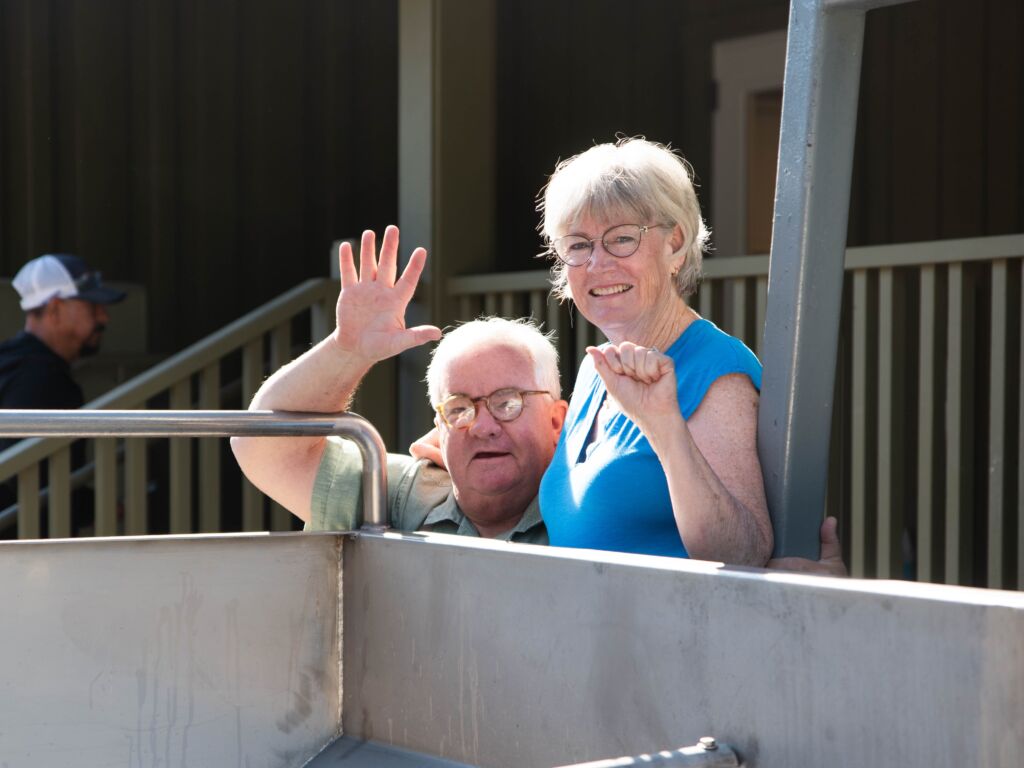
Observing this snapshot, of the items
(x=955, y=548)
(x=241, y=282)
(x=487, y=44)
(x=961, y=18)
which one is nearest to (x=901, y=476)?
(x=955, y=548)

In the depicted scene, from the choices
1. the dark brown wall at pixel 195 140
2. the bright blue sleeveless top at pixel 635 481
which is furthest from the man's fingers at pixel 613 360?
the dark brown wall at pixel 195 140

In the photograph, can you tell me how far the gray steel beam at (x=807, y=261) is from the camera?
1.79 meters

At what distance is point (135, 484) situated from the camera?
4352 millimetres

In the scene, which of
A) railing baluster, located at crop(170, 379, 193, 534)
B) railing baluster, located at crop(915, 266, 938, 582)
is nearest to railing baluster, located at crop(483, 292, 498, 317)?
railing baluster, located at crop(170, 379, 193, 534)

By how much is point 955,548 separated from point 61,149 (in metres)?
4.11

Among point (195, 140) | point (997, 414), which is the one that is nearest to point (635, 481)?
point (997, 414)

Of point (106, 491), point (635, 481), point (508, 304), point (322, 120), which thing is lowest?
point (106, 491)

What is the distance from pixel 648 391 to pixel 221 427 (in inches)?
27.2

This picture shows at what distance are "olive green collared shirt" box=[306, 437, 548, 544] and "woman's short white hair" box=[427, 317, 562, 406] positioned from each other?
6.8 inches

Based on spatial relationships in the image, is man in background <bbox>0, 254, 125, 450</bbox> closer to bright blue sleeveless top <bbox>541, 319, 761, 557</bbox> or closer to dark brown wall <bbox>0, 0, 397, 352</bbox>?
dark brown wall <bbox>0, 0, 397, 352</bbox>

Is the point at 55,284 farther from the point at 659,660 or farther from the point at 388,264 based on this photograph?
the point at 659,660

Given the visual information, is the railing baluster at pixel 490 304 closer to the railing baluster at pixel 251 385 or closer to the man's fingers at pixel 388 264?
the railing baluster at pixel 251 385

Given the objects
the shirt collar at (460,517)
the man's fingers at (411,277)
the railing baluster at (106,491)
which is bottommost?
the railing baluster at (106,491)

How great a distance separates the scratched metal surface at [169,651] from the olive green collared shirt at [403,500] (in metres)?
0.23
